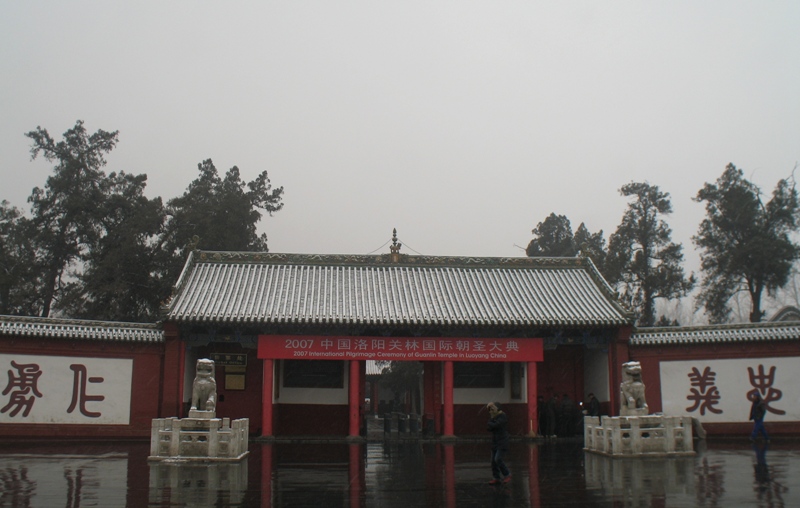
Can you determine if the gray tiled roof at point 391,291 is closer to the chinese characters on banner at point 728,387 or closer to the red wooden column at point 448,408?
the red wooden column at point 448,408

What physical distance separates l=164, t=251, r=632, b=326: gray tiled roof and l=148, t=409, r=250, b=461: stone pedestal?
6084mm

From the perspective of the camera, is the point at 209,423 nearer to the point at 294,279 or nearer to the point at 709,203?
the point at 294,279

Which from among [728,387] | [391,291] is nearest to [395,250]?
[391,291]

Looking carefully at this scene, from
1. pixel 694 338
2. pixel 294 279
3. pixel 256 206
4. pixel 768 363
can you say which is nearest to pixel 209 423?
pixel 294 279

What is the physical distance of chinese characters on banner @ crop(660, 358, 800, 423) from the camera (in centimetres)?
2034

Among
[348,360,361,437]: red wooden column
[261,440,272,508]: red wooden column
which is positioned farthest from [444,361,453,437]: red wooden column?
Result: [261,440,272,508]: red wooden column

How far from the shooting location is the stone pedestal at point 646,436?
1447 cm

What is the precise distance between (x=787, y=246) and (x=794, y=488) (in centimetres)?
A: 2730

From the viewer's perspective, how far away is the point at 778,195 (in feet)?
116

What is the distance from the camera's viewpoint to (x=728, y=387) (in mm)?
20797

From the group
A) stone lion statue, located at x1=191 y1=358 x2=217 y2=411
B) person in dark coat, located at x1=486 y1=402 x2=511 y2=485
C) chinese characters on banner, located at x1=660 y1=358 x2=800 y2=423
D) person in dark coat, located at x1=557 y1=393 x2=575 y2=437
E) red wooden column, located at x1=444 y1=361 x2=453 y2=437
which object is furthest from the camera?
person in dark coat, located at x1=557 y1=393 x2=575 y2=437

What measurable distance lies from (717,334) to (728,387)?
4.94 ft

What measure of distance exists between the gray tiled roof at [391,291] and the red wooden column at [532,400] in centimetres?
153

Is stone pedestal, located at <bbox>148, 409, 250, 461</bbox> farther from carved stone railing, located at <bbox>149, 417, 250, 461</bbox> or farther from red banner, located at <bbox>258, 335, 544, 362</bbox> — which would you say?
red banner, located at <bbox>258, 335, 544, 362</bbox>
